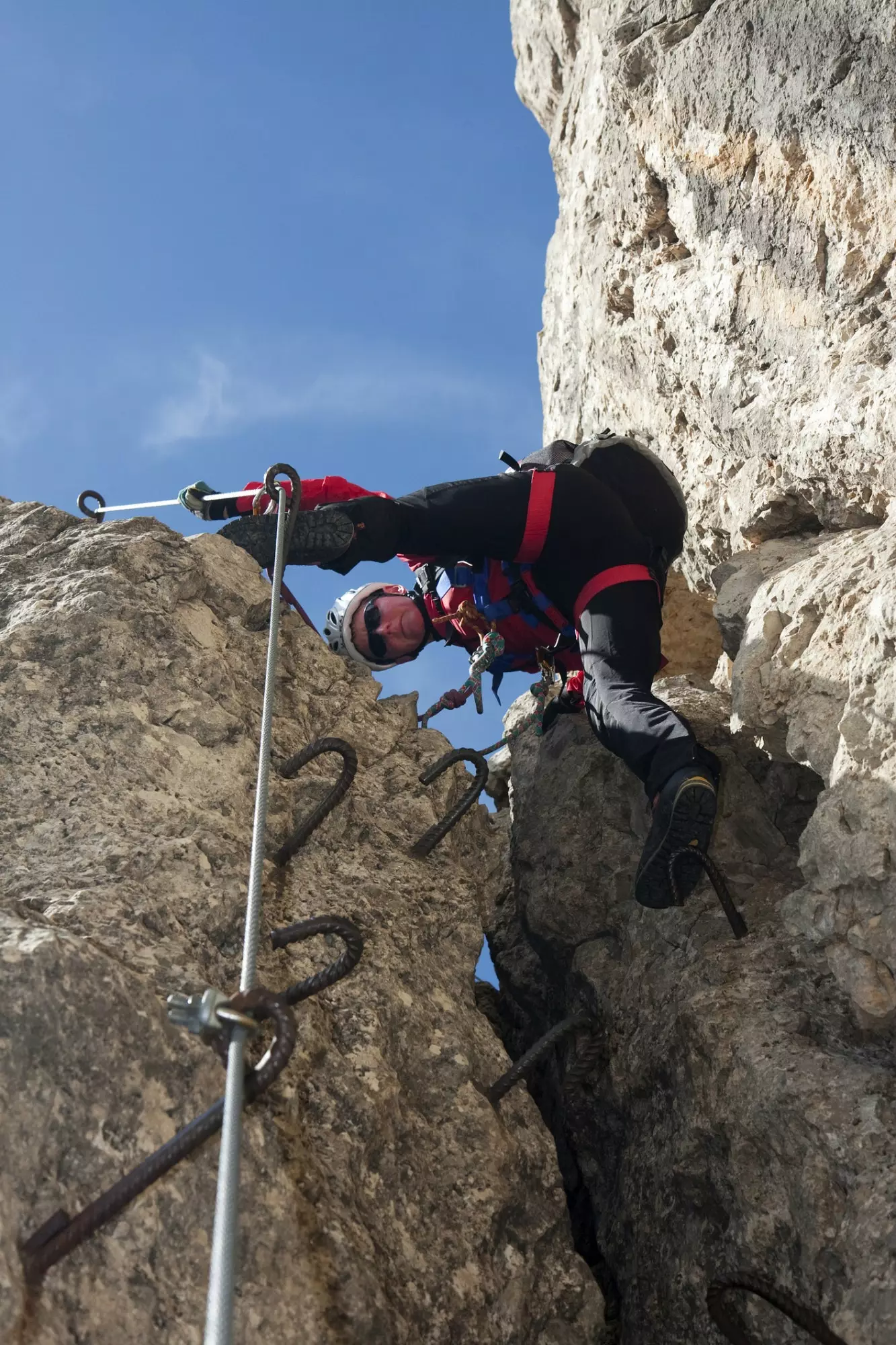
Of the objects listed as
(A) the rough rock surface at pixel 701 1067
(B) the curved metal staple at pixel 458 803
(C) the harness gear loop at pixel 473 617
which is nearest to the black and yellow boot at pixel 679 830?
(A) the rough rock surface at pixel 701 1067

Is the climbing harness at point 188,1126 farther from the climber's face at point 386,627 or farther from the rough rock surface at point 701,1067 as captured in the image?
the climber's face at point 386,627

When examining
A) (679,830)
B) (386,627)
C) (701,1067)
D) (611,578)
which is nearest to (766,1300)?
(701,1067)

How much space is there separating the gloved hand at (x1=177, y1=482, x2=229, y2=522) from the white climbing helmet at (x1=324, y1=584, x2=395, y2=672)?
2.65ft

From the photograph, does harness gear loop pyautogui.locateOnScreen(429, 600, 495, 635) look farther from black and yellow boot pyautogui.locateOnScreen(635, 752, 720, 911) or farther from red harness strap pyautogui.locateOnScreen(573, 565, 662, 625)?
black and yellow boot pyautogui.locateOnScreen(635, 752, 720, 911)

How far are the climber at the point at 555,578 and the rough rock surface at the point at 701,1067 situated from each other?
0.37 meters

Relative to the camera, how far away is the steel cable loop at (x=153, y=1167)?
1978 millimetres

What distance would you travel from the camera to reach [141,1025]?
232 cm

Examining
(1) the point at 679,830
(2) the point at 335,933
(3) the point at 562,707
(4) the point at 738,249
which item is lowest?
(2) the point at 335,933

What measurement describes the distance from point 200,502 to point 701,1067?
9.33 ft

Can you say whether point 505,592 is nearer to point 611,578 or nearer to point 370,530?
point 611,578

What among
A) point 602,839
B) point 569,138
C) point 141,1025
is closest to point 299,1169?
point 141,1025

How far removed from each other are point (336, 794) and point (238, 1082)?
1.45m

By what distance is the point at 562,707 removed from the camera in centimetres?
496

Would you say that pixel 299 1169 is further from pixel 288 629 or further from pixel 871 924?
pixel 288 629
